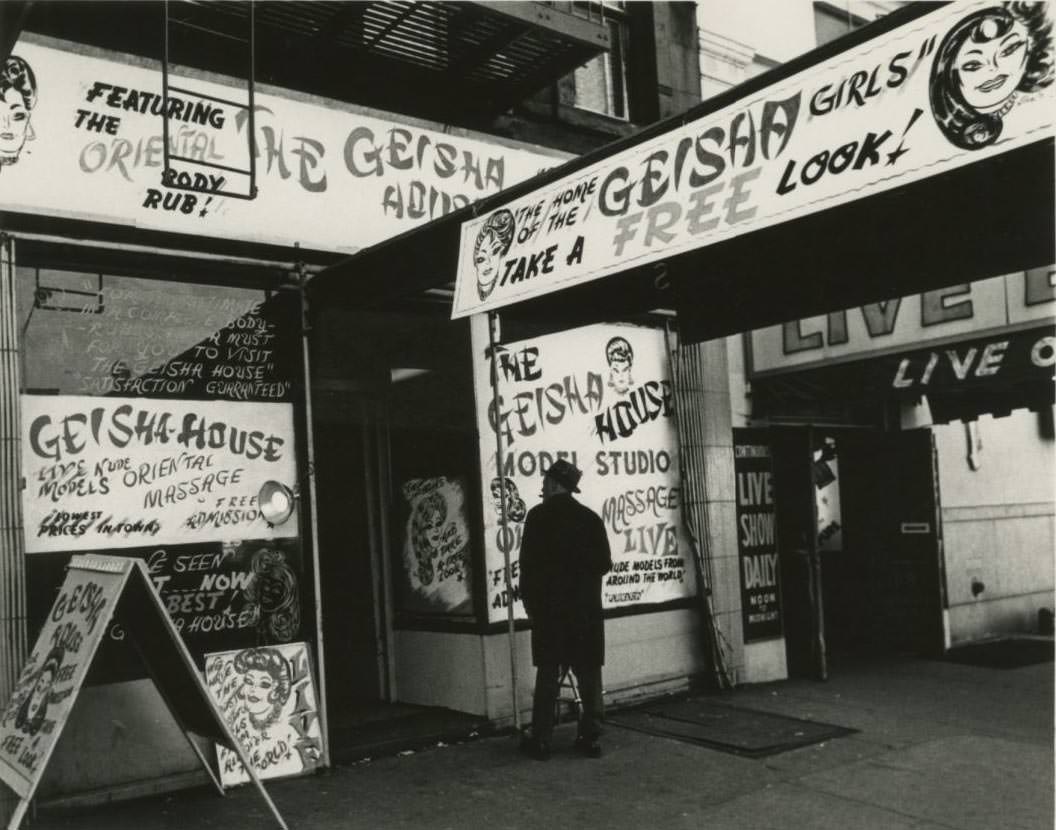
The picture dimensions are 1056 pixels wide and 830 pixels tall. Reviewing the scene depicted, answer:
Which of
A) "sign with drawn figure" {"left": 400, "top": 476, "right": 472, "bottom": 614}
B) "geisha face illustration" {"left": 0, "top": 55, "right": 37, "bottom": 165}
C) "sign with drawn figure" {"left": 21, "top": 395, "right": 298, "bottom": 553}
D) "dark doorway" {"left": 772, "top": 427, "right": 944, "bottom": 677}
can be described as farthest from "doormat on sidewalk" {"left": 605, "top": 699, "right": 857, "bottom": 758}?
"geisha face illustration" {"left": 0, "top": 55, "right": 37, "bottom": 165}

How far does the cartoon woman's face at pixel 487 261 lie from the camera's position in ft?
17.9

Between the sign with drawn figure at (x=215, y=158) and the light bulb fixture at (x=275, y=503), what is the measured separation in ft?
5.42

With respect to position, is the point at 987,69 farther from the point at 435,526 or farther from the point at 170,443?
the point at 435,526

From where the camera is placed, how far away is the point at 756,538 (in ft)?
30.7

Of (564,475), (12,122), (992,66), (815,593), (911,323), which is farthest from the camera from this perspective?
(815,593)

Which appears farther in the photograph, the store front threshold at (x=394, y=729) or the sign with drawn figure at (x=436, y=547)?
the sign with drawn figure at (x=436, y=547)

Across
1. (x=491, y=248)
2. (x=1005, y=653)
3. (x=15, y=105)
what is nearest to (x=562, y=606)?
(x=491, y=248)

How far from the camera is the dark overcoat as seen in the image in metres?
6.54

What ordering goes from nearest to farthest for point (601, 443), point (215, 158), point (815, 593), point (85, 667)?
point (85, 667), point (215, 158), point (601, 443), point (815, 593)

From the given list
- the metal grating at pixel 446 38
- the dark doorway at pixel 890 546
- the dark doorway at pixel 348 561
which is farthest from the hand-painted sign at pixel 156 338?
the dark doorway at pixel 890 546

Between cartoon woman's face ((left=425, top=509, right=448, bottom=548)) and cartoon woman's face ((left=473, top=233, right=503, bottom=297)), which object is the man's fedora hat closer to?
cartoon woman's face ((left=425, top=509, right=448, bottom=548))

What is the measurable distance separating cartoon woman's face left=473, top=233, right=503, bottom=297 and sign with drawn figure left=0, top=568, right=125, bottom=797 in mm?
2363

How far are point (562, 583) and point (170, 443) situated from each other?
2.65 metres

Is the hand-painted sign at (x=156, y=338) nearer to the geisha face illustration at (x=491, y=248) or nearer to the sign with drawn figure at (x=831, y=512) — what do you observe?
the geisha face illustration at (x=491, y=248)
